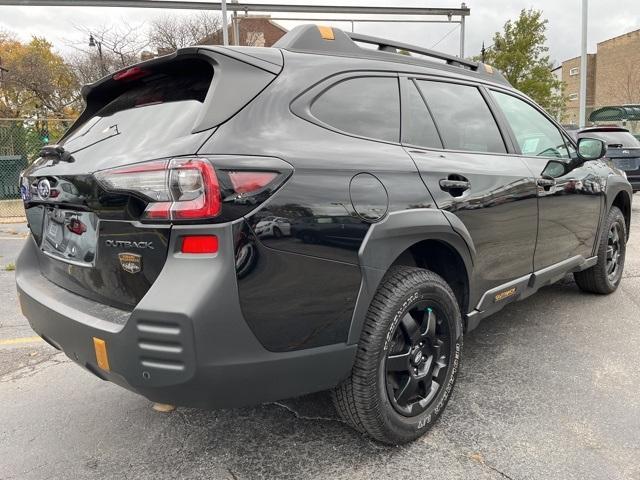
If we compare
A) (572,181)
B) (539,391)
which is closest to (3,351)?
(539,391)

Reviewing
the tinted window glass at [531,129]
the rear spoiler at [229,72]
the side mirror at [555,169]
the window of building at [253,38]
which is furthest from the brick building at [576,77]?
the rear spoiler at [229,72]

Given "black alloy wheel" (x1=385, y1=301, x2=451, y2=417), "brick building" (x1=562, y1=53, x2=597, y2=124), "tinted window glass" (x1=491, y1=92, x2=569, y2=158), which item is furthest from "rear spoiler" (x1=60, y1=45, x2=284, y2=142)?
"brick building" (x1=562, y1=53, x2=597, y2=124)

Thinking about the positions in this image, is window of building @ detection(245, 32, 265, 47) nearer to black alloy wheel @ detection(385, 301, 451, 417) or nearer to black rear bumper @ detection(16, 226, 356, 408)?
black alloy wheel @ detection(385, 301, 451, 417)

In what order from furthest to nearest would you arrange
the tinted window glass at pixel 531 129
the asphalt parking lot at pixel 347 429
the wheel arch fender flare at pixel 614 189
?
the wheel arch fender flare at pixel 614 189 < the tinted window glass at pixel 531 129 < the asphalt parking lot at pixel 347 429

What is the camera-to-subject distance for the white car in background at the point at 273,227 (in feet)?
5.90

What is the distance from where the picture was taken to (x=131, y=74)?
247 cm

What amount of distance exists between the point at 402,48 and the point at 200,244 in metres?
1.88

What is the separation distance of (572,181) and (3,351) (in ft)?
14.3

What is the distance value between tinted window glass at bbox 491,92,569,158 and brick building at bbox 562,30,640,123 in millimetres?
37172

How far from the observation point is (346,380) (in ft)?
7.22

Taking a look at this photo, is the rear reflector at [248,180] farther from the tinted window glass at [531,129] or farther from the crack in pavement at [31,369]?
the crack in pavement at [31,369]

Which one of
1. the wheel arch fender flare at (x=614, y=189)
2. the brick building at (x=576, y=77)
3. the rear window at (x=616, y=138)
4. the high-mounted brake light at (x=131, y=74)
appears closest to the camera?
the high-mounted brake light at (x=131, y=74)

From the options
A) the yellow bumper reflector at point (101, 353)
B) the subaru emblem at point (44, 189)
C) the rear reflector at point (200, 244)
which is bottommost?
the yellow bumper reflector at point (101, 353)

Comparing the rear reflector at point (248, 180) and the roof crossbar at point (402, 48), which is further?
the roof crossbar at point (402, 48)
